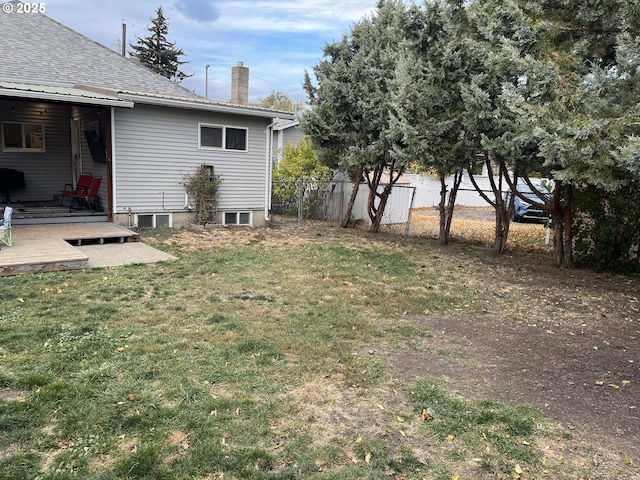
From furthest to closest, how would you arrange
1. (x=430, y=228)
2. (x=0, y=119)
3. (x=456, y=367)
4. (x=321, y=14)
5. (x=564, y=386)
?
(x=430, y=228)
(x=321, y=14)
(x=0, y=119)
(x=456, y=367)
(x=564, y=386)

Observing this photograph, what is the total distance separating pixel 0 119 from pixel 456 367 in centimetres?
1255

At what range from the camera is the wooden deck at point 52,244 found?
6445mm

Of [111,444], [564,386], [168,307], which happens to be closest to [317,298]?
[168,307]

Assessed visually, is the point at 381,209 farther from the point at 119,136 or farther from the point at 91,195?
the point at 91,195

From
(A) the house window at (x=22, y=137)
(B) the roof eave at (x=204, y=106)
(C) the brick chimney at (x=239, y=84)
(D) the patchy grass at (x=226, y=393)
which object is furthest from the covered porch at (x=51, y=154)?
(C) the brick chimney at (x=239, y=84)

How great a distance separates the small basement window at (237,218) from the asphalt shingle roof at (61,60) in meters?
3.39

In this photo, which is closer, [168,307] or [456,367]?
[456,367]

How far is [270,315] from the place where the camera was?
5.17 meters

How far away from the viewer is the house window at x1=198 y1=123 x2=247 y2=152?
465 inches

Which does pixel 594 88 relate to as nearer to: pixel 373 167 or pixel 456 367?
pixel 456 367

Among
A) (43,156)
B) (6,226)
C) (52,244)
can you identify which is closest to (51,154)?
(43,156)

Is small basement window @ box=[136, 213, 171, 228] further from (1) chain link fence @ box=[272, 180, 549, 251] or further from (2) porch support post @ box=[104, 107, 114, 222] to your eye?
(1) chain link fence @ box=[272, 180, 549, 251]

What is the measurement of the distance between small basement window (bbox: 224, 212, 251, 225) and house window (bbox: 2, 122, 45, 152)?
5.28 meters

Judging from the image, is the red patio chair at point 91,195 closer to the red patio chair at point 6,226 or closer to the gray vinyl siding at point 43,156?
the gray vinyl siding at point 43,156
